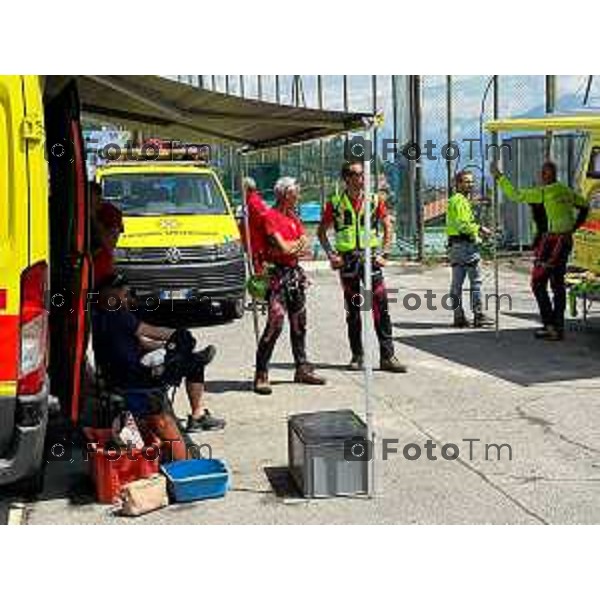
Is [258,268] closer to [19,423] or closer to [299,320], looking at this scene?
[299,320]

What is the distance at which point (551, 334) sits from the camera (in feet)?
36.7

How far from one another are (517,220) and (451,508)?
15.7 meters

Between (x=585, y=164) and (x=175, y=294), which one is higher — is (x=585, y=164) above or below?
above

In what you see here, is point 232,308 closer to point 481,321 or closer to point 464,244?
point 464,244

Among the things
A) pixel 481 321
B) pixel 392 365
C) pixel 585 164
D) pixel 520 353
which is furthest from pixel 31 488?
pixel 585 164

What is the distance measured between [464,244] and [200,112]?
→ 6280 mm

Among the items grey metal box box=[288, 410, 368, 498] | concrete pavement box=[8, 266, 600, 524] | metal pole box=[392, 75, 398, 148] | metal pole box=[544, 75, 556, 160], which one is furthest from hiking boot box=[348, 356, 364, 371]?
metal pole box=[392, 75, 398, 148]

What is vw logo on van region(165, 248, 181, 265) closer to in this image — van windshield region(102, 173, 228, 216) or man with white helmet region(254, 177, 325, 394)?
van windshield region(102, 173, 228, 216)

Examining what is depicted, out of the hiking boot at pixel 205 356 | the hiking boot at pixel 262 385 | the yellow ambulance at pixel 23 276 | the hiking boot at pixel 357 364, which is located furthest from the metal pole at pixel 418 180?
the yellow ambulance at pixel 23 276

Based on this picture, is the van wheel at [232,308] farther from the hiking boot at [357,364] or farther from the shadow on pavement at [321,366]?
the hiking boot at [357,364]

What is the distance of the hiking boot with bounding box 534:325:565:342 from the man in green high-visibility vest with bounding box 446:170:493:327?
1.08 m

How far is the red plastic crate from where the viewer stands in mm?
5766

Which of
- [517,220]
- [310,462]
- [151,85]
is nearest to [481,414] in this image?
[310,462]

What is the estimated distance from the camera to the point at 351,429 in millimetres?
5961
